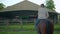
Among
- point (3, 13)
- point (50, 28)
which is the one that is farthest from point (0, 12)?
point (50, 28)

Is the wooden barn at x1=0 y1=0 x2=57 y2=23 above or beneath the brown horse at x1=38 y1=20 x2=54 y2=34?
above

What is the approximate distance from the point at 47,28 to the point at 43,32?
220 mm

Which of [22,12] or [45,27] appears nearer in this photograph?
[45,27]

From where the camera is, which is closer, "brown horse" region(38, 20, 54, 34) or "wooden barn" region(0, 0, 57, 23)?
"brown horse" region(38, 20, 54, 34)

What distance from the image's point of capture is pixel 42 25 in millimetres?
8586

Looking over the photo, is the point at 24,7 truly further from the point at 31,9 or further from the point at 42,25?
the point at 42,25

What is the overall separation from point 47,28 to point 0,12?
88.5 ft

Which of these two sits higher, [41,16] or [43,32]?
[41,16]

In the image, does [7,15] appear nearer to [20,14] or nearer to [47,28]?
[20,14]

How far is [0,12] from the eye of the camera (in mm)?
35156

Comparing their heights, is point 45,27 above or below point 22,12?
below

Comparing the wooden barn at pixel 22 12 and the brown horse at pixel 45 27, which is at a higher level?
the wooden barn at pixel 22 12

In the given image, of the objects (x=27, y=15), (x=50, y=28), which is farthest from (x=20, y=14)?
(x=50, y=28)

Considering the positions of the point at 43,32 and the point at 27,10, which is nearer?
the point at 43,32
